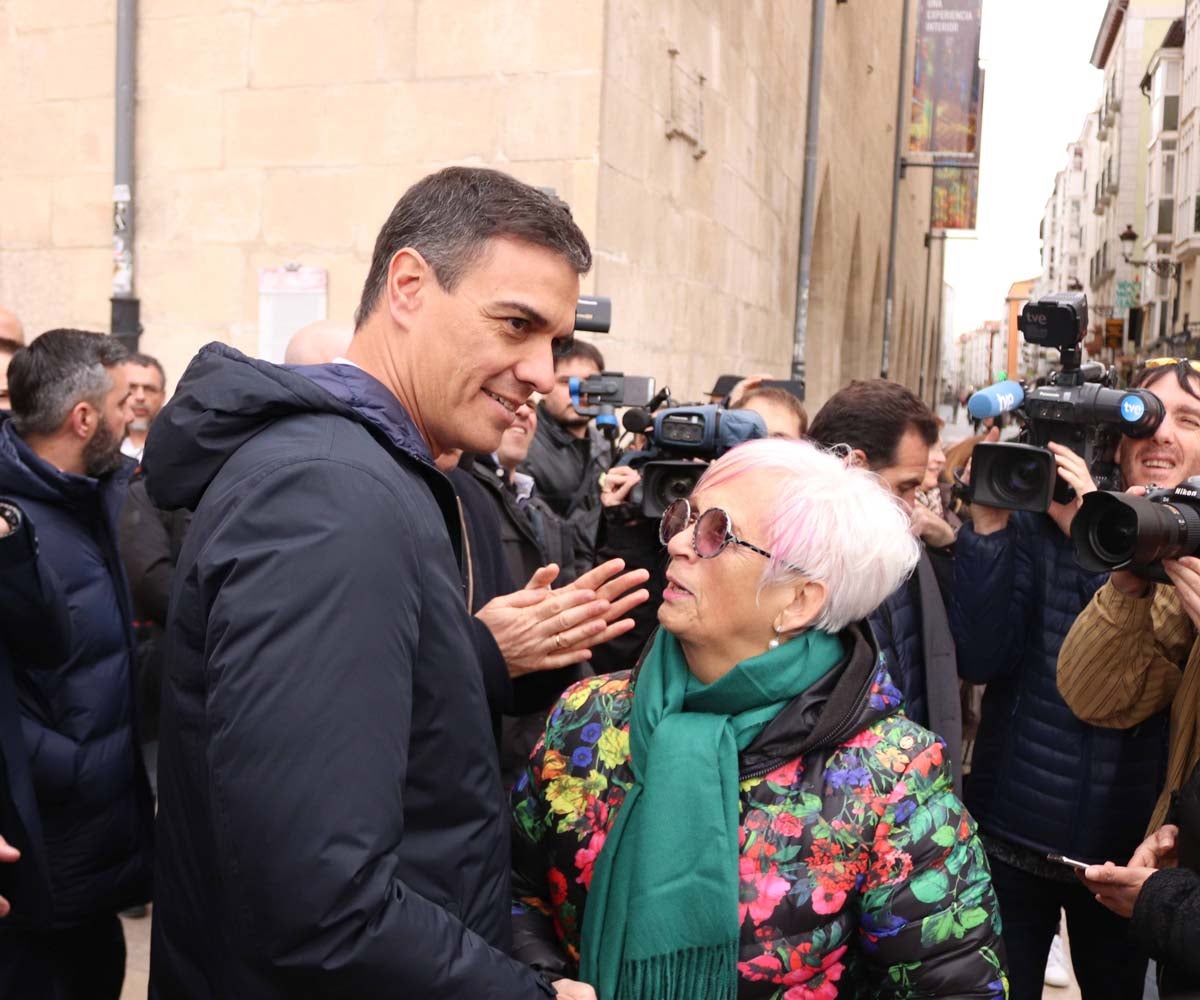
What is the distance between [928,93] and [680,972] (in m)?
22.9

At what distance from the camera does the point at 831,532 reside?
6.22 feet

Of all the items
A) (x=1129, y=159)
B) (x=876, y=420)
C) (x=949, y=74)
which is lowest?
(x=876, y=420)

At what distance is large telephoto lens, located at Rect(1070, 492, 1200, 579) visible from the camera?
2.01 metres

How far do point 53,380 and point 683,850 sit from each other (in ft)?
6.82

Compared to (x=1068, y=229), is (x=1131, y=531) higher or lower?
lower

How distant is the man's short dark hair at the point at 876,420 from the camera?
3139 mm

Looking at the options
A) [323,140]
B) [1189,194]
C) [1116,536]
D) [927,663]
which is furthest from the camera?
[1189,194]

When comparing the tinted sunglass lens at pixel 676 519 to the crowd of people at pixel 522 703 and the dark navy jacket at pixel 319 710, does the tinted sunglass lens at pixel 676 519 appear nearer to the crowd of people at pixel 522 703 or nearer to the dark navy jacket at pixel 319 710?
the crowd of people at pixel 522 703

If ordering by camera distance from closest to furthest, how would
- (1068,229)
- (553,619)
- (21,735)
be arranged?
(553,619) < (21,735) < (1068,229)

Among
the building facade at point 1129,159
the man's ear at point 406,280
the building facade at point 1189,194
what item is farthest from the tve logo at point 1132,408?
the building facade at point 1129,159

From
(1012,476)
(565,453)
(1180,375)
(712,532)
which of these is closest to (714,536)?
(712,532)

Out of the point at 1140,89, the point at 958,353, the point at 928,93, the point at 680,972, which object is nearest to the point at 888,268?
the point at 928,93

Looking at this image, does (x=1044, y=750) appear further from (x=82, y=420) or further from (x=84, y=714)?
(x=82, y=420)

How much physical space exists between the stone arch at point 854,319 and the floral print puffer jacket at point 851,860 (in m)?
17.2
